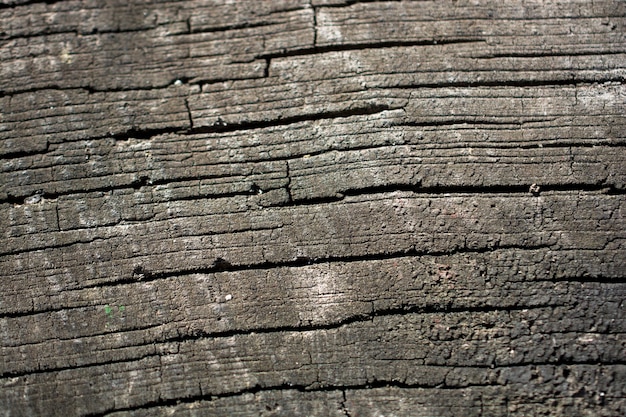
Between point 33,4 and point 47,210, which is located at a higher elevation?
point 33,4

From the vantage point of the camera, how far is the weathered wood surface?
5.07 feet

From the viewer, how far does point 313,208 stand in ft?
5.43

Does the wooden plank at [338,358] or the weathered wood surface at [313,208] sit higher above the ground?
the weathered wood surface at [313,208]

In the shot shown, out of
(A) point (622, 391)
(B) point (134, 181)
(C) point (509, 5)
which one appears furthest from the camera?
(C) point (509, 5)

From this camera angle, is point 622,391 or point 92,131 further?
point 92,131

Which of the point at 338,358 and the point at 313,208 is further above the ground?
the point at 313,208

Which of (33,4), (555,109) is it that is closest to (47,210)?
(33,4)

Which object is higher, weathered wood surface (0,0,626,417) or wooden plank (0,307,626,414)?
weathered wood surface (0,0,626,417)

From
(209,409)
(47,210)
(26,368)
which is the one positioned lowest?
(209,409)

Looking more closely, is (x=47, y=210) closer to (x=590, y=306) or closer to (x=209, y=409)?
(x=209, y=409)

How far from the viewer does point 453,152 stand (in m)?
1.67

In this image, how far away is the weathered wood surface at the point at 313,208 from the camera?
155 cm

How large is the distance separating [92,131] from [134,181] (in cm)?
24

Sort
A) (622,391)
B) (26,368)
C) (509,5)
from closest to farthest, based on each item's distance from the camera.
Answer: (622,391)
(26,368)
(509,5)
